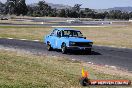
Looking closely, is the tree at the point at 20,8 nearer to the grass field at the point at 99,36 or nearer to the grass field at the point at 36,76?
the grass field at the point at 99,36

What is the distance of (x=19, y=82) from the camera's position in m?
11.2

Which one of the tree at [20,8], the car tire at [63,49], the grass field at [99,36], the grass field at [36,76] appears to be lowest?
the tree at [20,8]

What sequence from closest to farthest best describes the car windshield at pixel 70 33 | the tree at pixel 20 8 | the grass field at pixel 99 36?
the car windshield at pixel 70 33 < the grass field at pixel 99 36 < the tree at pixel 20 8

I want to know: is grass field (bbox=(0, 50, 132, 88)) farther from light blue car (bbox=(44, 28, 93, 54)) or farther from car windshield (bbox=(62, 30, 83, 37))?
car windshield (bbox=(62, 30, 83, 37))

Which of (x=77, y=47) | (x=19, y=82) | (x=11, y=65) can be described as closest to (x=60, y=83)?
(x=19, y=82)

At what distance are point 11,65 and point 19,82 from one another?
4039 millimetres

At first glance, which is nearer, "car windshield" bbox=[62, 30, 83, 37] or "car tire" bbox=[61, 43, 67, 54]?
"car tire" bbox=[61, 43, 67, 54]

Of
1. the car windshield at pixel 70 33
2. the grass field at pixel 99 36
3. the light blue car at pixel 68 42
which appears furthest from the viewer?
the grass field at pixel 99 36

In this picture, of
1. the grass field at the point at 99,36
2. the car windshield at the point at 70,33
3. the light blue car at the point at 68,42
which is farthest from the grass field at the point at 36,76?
the grass field at the point at 99,36

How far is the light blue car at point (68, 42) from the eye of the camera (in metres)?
22.6

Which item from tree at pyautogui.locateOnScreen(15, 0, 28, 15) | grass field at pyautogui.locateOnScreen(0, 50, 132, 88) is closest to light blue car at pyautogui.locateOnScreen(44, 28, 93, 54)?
grass field at pyautogui.locateOnScreen(0, 50, 132, 88)

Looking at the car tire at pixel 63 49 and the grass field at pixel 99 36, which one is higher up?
the car tire at pixel 63 49

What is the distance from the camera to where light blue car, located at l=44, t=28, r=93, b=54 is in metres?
22.6

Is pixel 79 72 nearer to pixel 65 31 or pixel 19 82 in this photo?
pixel 19 82
